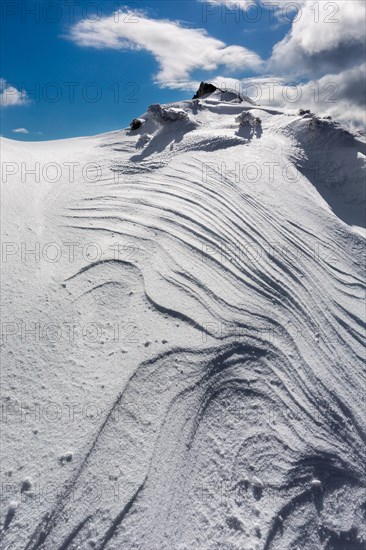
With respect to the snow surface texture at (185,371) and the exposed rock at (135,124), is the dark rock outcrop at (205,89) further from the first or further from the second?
the snow surface texture at (185,371)

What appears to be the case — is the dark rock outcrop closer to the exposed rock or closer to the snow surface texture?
the exposed rock

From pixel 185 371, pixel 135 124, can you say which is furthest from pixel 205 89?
pixel 185 371

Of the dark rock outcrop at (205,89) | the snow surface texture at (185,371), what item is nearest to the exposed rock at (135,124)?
the snow surface texture at (185,371)

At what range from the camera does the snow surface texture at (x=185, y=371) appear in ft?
7.50

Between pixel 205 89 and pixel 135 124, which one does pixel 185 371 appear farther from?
pixel 205 89

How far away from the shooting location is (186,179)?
18.3 ft

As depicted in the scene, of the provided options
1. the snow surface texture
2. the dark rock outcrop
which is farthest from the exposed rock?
the dark rock outcrop

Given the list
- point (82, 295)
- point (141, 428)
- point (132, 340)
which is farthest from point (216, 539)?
point (82, 295)

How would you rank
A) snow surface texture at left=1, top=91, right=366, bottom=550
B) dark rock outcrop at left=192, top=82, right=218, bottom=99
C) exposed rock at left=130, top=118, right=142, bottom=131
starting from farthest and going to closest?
dark rock outcrop at left=192, top=82, right=218, bottom=99
exposed rock at left=130, top=118, right=142, bottom=131
snow surface texture at left=1, top=91, right=366, bottom=550

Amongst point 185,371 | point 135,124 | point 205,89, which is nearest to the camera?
point 185,371

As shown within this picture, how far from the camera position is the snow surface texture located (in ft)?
7.50

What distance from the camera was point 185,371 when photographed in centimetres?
292

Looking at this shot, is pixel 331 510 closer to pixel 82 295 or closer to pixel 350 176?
pixel 82 295

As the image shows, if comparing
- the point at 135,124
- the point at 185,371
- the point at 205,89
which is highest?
the point at 205,89
